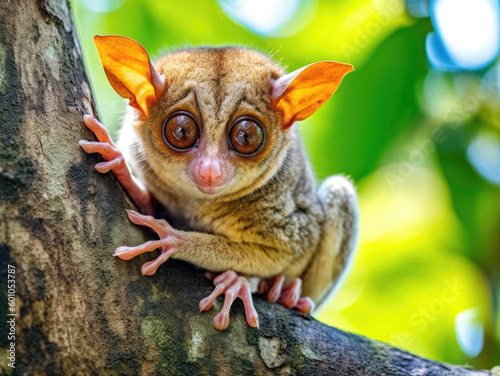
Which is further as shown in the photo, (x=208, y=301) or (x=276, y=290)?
(x=276, y=290)

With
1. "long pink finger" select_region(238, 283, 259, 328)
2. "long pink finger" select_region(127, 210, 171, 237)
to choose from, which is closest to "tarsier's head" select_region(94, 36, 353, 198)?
"long pink finger" select_region(127, 210, 171, 237)

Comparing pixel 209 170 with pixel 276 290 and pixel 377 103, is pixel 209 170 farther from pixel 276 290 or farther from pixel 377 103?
pixel 377 103

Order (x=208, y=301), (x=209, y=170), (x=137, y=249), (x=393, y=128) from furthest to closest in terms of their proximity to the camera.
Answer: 1. (x=393, y=128)
2. (x=209, y=170)
3. (x=208, y=301)
4. (x=137, y=249)

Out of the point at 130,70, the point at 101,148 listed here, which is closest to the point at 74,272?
the point at 101,148

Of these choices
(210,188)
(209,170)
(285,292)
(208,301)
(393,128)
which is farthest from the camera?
(393,128)

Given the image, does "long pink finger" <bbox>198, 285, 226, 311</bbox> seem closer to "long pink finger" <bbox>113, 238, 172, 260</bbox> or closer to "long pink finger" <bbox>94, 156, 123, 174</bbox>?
"long pink finger" <bbox>113, 238, 172, 260</bbox>

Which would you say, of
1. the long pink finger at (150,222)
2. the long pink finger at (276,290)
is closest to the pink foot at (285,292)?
the long pink finger at (276,290)

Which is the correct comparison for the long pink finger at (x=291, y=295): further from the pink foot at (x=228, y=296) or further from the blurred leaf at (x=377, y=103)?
the blurred leaf at (x=377, y=103)
